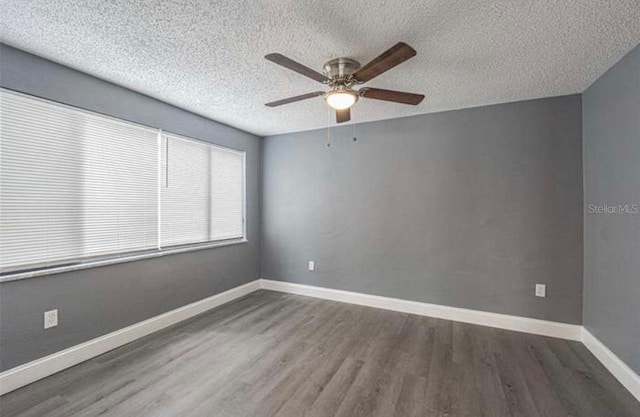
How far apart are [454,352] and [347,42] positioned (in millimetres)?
2725

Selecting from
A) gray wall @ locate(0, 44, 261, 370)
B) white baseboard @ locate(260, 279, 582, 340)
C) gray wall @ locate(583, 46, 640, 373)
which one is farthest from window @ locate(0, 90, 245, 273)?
gray wall @ locate(583, 46, 640, 373)

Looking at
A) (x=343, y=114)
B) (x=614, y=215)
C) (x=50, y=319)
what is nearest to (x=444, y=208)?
(x=614, y=215)

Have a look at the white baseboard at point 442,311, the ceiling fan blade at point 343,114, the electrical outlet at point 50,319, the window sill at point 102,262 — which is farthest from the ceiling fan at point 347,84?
the electrical outlet at point 50,319

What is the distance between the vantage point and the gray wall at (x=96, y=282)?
2016mm

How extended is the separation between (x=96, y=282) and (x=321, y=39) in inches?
107

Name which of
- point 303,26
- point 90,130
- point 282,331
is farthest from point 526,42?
point 90,130

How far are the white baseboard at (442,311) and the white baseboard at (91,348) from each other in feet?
4.07

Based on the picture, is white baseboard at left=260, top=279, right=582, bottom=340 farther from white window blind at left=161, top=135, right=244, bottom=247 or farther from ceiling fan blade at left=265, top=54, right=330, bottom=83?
ceiling fan blade at left=265, top=54, right=330, bottom=83

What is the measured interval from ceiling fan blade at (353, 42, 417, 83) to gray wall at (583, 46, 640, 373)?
1.76 m

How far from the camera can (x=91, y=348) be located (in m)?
2.39

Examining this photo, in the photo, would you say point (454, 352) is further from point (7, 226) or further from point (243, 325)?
point (7, 226)

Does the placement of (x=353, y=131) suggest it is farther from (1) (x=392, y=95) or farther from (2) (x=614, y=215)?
(2) (x=614, y=215)

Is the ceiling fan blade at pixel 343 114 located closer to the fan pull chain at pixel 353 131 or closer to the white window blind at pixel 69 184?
the fan pull chain at pixel 353 131

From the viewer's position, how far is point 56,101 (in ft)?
7.32
